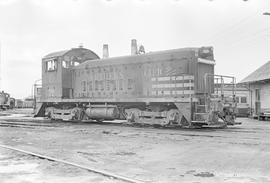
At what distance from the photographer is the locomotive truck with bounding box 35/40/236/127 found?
14.7 meters

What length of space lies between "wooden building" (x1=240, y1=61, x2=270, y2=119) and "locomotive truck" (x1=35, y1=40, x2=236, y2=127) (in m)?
9.55

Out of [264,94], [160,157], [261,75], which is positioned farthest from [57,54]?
[264,94]

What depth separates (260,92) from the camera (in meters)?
26.1

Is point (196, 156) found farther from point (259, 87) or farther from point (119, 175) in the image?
point (259, 87)

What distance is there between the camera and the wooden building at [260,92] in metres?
24.4

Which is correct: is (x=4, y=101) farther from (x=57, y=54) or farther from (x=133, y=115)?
(x=133, y=115)

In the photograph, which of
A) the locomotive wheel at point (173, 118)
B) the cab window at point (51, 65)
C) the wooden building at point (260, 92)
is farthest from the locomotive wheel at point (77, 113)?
the wooden building at point (260, 92)

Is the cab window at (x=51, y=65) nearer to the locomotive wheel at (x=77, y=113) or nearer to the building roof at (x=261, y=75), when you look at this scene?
the locomotive wheel at (x=77, y=113)

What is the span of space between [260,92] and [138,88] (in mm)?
13059

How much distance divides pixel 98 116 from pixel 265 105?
13.2 metres

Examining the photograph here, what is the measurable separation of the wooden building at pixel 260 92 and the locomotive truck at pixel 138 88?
9555mm

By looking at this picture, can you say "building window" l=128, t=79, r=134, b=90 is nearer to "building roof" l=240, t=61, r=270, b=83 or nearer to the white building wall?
"building roof" l=240, t=61, r=270, b=83

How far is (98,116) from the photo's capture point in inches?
719

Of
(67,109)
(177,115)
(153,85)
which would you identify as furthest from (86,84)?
(177,115)
